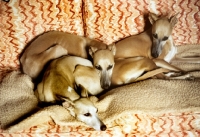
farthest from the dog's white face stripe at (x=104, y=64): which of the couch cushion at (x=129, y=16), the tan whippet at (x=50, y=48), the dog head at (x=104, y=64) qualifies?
the couch cushion at (x=129, y=16)

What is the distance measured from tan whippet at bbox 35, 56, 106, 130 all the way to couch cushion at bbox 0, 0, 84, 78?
0.45m

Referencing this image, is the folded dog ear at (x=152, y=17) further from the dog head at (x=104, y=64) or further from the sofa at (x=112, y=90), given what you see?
the dog head at (x=104, y=64)

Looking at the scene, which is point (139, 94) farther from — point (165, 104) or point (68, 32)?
point (68, 32)

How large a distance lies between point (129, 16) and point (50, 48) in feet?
2.91

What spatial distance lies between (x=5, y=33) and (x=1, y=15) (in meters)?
0.19

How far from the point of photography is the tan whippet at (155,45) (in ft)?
9.62

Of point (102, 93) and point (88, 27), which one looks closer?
point (102, 93)

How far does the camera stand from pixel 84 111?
2.30m

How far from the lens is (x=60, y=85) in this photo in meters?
2.49

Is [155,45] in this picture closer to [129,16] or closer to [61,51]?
[129,16]

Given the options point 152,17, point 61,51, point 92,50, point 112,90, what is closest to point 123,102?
point 112,90

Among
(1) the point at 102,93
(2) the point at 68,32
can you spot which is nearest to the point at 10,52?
(2) the point at 68,32

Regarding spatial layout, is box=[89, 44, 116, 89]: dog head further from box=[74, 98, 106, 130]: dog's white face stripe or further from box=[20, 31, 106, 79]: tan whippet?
box=[74, 98, 106, 130]: dog's white face stripe

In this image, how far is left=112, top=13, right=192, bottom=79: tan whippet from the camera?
115 inches
